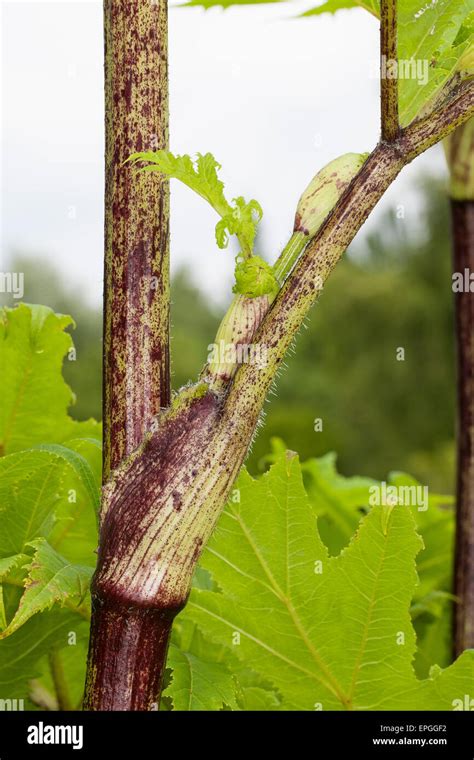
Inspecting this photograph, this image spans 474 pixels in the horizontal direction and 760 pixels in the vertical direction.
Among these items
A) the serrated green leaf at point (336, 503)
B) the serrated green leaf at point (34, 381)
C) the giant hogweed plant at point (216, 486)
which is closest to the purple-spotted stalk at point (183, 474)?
the giant hogweed plant at point (216, 486)

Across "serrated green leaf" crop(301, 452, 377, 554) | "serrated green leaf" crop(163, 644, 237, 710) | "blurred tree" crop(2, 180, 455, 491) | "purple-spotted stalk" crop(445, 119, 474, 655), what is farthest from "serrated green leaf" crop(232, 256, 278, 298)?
"blurred tree" crop(2, 180, 455, 491)

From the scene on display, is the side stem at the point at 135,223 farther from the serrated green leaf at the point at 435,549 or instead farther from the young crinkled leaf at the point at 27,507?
the serrated green leaf at the point at 435,549

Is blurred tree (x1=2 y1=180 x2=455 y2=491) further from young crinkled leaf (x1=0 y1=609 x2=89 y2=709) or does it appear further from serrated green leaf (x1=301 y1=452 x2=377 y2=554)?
young crinkled leaf (x1=0 y1=609 x2=89 y2=709)

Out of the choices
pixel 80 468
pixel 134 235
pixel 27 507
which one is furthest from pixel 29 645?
pixel 134 235

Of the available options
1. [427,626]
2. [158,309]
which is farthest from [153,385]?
[427,626]

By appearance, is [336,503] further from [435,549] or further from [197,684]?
[197,684]
